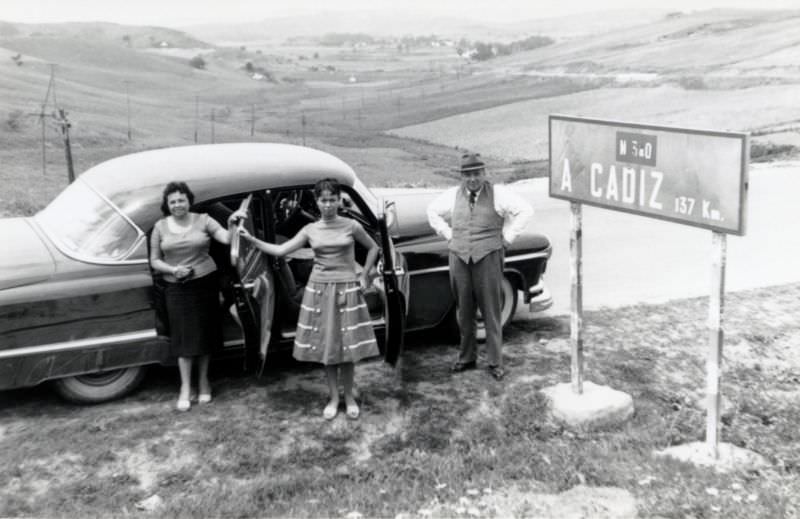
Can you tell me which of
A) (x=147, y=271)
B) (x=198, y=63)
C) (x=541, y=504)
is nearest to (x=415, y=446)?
(x=541, y=504)

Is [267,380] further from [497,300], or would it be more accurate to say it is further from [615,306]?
[615,306]

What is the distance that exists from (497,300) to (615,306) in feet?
8.40

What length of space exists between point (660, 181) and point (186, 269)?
280cm

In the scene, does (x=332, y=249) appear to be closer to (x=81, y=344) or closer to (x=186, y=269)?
(x=186, y=269)

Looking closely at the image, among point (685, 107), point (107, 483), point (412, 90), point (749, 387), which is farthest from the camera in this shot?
point (412, 90)

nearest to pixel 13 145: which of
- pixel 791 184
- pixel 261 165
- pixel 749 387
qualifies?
pixel 791 184

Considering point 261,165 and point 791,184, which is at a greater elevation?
point 261,165

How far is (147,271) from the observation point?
5516mm

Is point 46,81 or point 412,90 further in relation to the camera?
point 412,90

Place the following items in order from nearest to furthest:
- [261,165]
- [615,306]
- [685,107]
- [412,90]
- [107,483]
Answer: [107,483], [261,165], [615,306], [685,107], [412,90]

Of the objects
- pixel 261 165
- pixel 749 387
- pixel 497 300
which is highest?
pixel 261 165

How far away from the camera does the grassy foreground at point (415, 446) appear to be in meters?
4.38

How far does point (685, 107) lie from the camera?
46062 mm

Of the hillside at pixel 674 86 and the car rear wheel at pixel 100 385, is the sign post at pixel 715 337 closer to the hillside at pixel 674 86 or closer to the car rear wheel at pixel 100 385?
the car rear wheel at pixel 100 385
